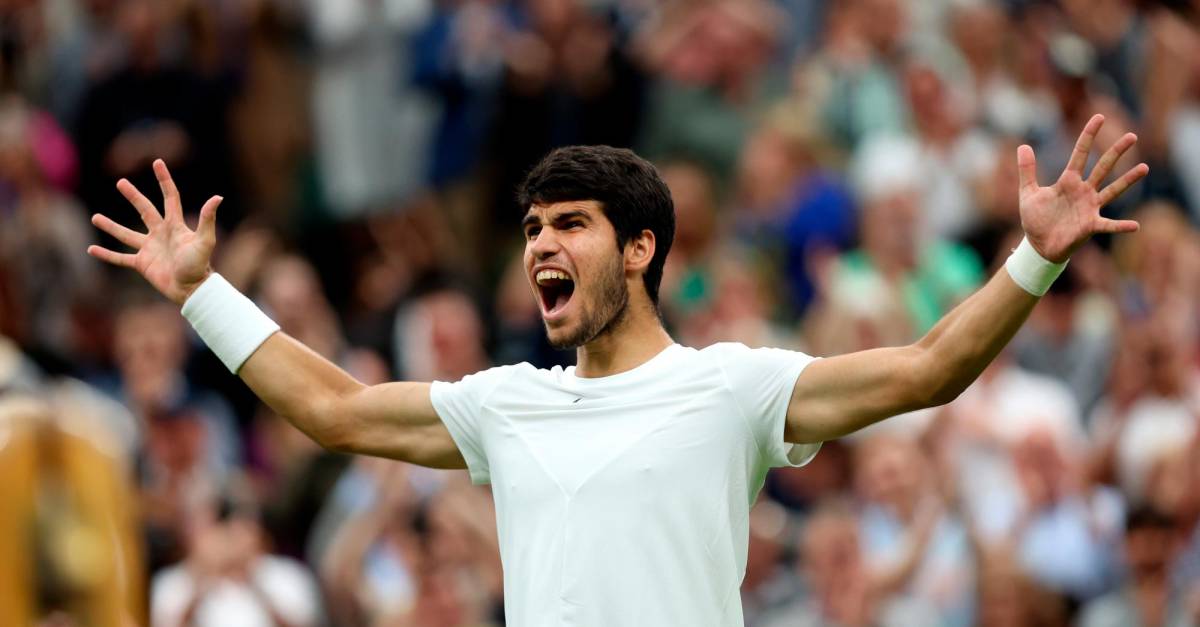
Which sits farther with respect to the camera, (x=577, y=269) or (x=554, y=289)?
(x=554, y=289)

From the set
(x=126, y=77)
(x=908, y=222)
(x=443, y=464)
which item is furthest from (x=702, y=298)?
(x=443, y=464)

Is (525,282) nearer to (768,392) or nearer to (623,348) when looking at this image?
(623,348)

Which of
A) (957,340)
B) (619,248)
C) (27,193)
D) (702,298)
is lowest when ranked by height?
(957,340)

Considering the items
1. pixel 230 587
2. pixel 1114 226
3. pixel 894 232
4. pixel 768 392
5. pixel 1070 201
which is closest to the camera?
pixel 1114 226

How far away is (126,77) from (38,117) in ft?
2.01

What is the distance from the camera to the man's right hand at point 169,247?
5887mm

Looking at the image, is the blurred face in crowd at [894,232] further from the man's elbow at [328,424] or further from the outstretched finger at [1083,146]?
the outstretched finger at [1083,146]

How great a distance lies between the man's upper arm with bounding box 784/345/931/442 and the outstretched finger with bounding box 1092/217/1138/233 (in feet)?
1.65

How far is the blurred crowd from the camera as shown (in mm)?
9562

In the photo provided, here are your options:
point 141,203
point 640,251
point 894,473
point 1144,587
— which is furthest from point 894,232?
point 141,203

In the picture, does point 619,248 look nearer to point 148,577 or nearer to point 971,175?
point 148,577

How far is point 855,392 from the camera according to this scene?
5332 millimetres

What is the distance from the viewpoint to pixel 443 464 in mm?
5922

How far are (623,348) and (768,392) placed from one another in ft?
1.48
